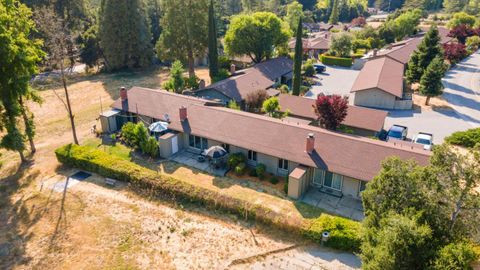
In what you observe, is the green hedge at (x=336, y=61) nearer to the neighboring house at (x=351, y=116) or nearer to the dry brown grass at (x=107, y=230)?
the neighboring house at (x=351, y=116)

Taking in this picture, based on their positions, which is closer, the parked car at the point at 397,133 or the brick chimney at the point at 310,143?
the brick chimney at the point at 310,143

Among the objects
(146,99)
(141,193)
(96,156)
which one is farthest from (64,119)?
(141,193)

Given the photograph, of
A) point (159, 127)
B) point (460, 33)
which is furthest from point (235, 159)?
point (460, 33)

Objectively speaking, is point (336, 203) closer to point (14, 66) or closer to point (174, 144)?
point (174, 144)

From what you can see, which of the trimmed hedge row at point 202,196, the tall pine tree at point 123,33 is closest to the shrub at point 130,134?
the trimmed hedge row at point 202,196

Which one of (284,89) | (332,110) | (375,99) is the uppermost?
(332,110)

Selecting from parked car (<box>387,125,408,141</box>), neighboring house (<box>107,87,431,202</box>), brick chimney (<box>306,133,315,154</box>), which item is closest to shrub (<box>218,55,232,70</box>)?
neighboring house (<box>107,87,431,202</box>)
